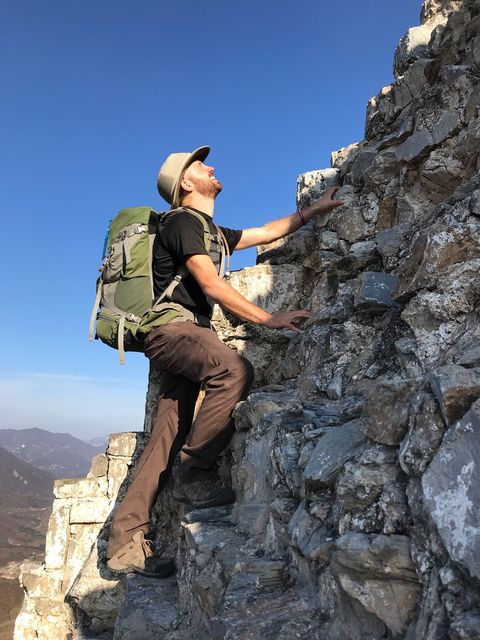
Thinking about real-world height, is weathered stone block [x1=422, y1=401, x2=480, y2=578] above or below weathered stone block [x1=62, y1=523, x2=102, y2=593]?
above

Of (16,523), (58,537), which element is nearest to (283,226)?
(58,537)

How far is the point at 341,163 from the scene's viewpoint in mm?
7406

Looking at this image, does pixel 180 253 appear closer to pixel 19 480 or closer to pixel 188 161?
pixel 188 161

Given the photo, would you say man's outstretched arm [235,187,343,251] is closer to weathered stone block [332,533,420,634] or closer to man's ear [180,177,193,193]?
man's ear [180,177,193,193]

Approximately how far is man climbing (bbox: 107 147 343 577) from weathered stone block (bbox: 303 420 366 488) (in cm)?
167

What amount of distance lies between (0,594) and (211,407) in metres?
46.0

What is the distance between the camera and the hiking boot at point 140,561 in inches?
179

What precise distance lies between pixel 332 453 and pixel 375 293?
2.03 meters

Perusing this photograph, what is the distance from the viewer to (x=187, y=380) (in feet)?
17.4

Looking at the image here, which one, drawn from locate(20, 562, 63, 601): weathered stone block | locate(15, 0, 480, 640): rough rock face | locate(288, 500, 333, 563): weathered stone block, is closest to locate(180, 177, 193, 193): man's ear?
locate(15, 0, 480, 640): rough rock face

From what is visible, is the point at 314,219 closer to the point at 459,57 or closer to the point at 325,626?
the point at 459,57

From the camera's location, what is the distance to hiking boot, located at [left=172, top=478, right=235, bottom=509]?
4.38 m

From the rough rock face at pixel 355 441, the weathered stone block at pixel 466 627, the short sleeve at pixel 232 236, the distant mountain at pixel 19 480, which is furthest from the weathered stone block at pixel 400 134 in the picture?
the distant mountain at pixel 19 480

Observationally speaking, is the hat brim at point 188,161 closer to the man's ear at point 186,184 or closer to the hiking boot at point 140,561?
the man's ear at point 186,184
